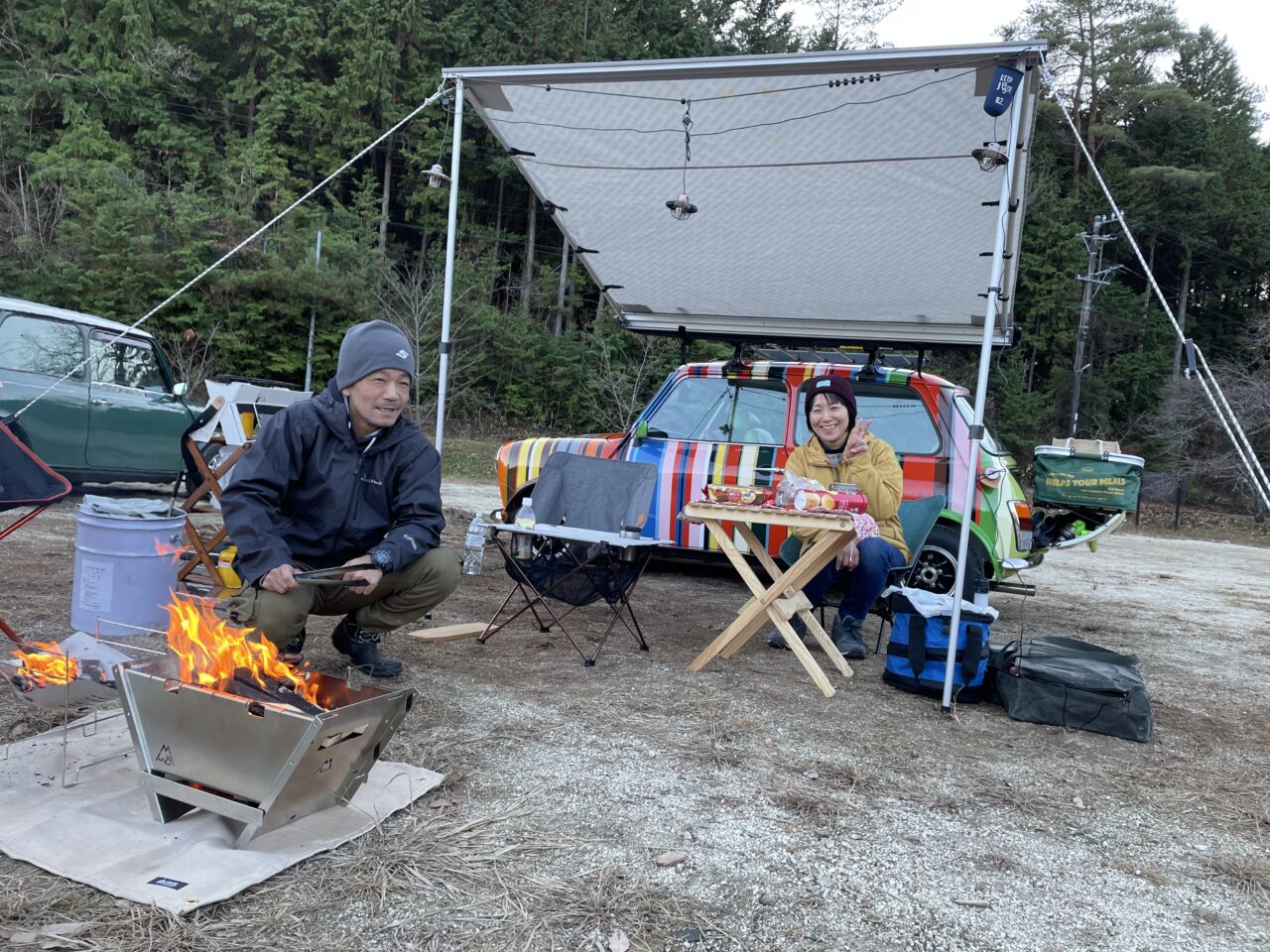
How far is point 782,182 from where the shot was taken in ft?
17.2

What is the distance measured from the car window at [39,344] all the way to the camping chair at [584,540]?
441cm

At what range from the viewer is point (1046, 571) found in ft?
28.8

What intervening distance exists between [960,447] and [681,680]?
2.53 metres

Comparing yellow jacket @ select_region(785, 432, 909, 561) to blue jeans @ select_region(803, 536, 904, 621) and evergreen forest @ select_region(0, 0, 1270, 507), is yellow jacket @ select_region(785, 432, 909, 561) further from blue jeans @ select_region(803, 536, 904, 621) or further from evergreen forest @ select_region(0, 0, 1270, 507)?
evergreen forest @ select_region(0, 0, 1270, 507)

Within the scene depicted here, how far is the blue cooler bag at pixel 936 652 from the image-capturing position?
146 inches

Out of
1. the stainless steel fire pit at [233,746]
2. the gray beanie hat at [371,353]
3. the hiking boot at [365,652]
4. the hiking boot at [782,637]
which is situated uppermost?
the gray beanie hat at [371,353]

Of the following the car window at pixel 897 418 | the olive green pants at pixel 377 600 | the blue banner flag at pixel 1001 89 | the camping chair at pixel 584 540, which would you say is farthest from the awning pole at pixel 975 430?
the olive green pants at pixel 377 600

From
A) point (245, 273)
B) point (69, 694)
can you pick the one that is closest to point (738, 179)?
point (69, 694)

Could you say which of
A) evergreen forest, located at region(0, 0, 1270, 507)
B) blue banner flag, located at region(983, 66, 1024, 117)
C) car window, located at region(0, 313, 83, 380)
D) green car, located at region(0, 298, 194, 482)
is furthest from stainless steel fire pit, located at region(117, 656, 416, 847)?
evergreen forest, located at region(0, 0, 1270, 507)

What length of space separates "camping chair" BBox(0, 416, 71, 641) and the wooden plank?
1.56 meters

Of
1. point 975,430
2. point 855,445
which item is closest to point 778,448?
point 855,445

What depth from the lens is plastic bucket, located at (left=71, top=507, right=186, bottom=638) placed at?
3.46 m

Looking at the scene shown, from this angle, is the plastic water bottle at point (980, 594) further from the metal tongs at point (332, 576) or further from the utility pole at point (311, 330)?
the utility pole at point (311, 330)

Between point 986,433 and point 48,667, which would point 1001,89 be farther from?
point 48,667
